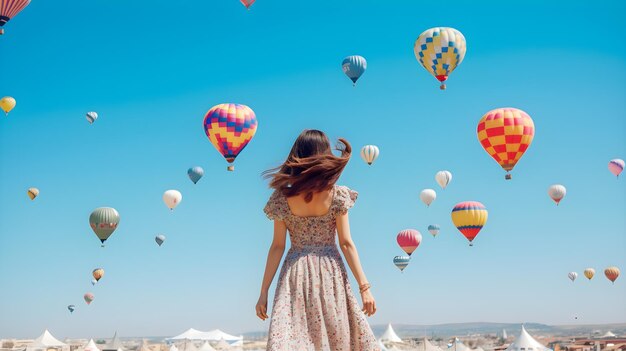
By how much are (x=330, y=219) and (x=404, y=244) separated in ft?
133

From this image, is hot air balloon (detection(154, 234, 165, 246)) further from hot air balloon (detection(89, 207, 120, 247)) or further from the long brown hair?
the long brown hair

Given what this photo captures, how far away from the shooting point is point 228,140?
29.6m

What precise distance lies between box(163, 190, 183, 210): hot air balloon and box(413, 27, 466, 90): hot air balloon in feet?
62.5

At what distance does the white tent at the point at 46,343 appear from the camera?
1910 inches

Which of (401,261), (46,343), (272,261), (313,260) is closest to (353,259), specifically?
(313,260)

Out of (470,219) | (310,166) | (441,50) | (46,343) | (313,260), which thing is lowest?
(313,260)

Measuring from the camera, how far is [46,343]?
48.9 meters

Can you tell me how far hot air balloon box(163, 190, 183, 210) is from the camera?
43.4m

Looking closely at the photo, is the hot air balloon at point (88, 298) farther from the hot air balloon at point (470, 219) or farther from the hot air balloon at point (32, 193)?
the hot air balloon at point (470, 219)

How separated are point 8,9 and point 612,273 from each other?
4303 centimetres

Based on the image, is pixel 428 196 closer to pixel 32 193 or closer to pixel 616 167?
pixel 616 167

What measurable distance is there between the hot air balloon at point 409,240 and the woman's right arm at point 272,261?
132ft

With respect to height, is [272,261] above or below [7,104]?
below

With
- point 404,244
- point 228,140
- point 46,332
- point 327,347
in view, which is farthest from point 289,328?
point 46,332
